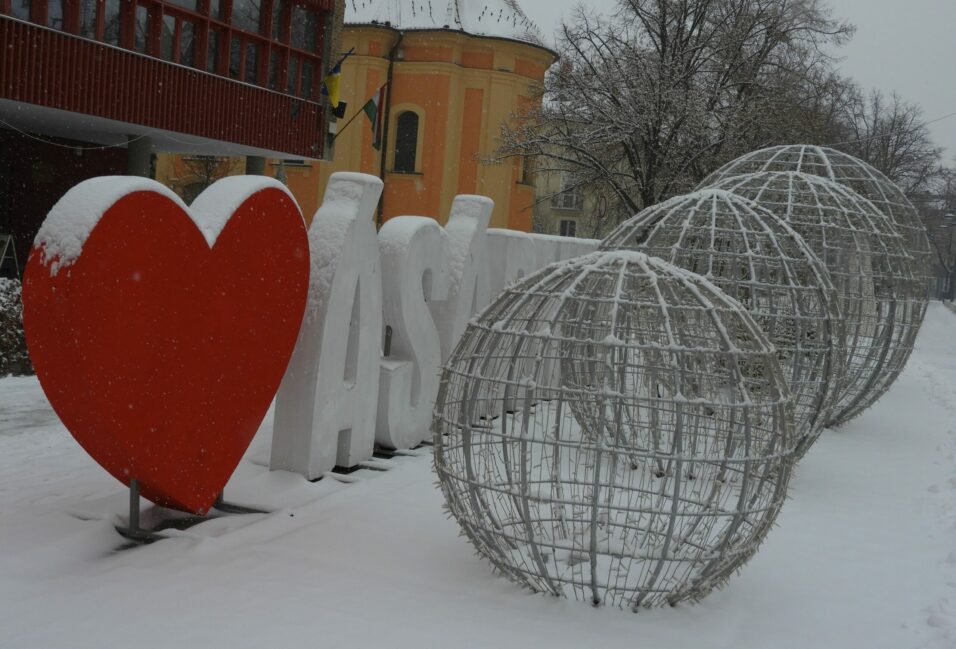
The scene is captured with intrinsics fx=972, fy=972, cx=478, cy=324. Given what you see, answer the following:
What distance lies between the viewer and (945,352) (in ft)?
78.2

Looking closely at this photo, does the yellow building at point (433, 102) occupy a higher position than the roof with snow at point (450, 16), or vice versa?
the roof with snow at point (450, 16)

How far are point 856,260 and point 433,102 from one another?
22.7 m

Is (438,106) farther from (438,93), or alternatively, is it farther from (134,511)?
(134,511)

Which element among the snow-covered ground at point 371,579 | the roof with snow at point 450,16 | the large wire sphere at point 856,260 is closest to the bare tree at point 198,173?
the roof with snow at point 450,16

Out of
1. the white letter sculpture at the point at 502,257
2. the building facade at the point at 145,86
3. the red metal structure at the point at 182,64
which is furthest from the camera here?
the building facade at the point at 145,86

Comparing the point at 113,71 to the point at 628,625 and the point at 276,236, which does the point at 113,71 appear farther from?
the point at 628,625

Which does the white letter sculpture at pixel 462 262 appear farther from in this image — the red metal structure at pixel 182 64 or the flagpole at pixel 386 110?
the flagpole at pixel 386 110

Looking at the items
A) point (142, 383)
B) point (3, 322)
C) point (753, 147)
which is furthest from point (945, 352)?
point (142, 383)

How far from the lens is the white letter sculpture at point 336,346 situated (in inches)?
267

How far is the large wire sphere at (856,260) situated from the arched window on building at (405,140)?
21763mm

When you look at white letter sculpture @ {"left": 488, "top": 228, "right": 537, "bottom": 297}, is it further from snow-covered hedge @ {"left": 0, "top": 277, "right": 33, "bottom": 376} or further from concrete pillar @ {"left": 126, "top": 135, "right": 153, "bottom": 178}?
concrete pillar @ {"left": 126, "top": 135, "right": 153, "bottom": 178}

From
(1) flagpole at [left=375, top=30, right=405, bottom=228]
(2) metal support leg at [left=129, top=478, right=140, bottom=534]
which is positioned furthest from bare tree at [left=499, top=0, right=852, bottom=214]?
(2) metal support leg at [left=129, top=478, right=140, bottom=534]

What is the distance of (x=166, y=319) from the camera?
522cm

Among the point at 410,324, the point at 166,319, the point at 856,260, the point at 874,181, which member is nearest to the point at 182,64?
the point at 410,324
